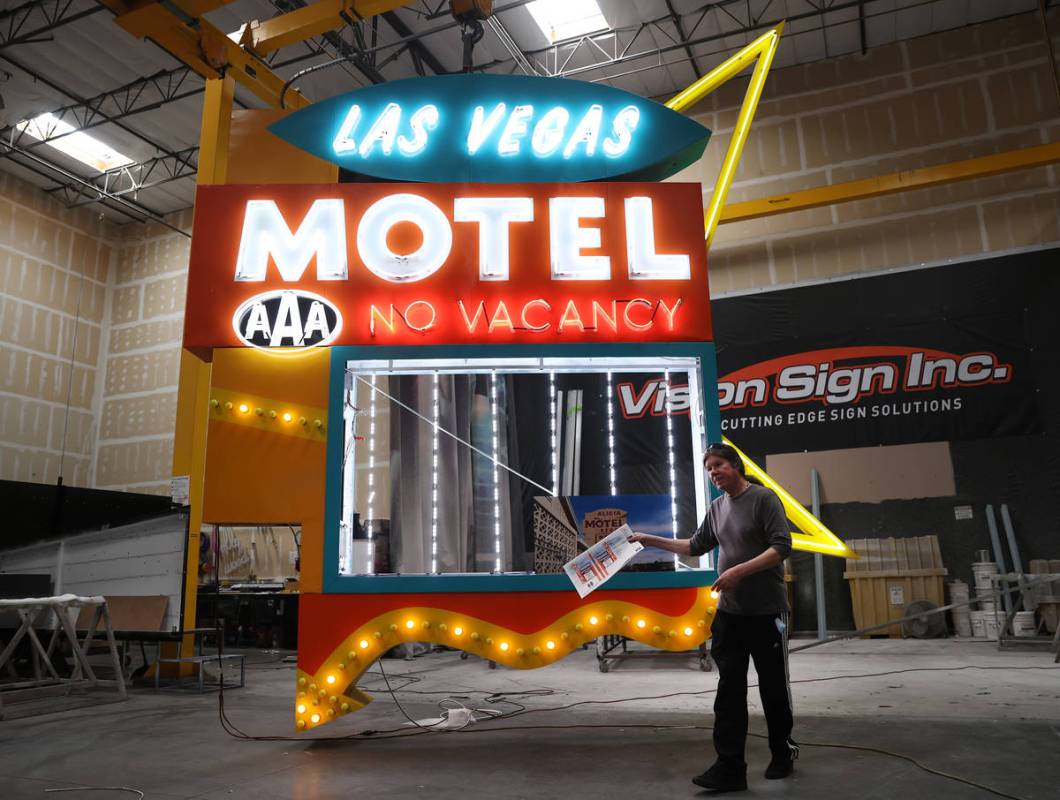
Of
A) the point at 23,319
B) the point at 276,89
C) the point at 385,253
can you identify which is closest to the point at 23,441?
the point at 23,319

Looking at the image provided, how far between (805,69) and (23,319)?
62.4 ft

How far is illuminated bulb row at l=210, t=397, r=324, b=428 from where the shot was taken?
5.75m

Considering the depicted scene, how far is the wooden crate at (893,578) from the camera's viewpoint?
506 inches

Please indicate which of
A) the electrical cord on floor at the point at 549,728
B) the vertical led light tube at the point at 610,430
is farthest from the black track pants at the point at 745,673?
the vertical led light tube at the point at 610,430

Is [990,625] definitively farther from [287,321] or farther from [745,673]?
[287,321]

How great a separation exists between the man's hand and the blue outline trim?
1.02 m

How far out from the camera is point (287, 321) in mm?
5844

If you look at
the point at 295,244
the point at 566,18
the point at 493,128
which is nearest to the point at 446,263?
the point at 295,244

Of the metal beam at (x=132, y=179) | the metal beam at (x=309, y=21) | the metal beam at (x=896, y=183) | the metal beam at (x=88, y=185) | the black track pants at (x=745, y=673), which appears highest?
the metal beam at (x=132, y=179)

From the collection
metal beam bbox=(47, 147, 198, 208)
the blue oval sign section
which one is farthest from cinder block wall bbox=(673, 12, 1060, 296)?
metal beam bbox=(47, 147, 198, 208)

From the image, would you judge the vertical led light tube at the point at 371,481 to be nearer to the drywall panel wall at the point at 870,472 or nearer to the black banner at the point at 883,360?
the black banner at the point at 883,360

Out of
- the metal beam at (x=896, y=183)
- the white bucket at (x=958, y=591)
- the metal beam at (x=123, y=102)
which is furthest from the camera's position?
the metal beam at (x=123, y=102)

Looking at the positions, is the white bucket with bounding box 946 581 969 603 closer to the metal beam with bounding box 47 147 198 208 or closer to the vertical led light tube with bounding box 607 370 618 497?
the vertical led light tube with bounding box 607 370 618 497

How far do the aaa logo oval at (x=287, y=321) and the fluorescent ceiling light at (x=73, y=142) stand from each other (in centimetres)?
1533
